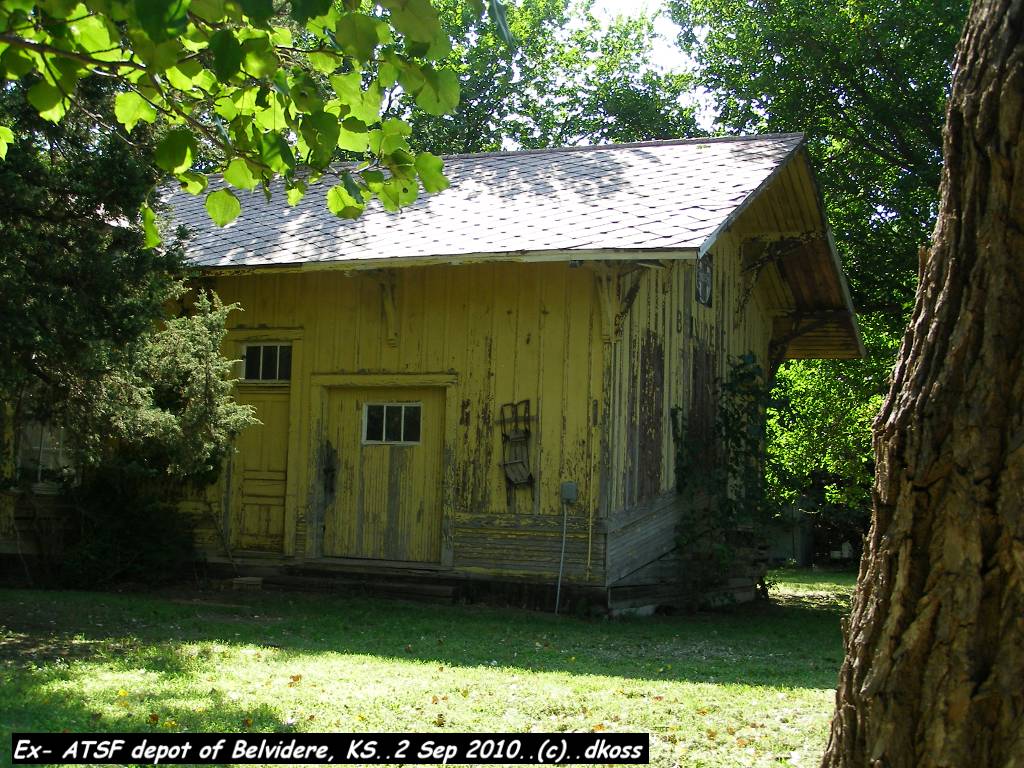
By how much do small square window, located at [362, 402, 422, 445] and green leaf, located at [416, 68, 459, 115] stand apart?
332 inches

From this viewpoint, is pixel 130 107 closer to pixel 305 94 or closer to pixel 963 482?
pixel 305 94

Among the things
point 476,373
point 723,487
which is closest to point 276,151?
point 476,373

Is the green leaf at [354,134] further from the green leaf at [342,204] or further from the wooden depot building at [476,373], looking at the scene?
the wooden depot building at [476,373]

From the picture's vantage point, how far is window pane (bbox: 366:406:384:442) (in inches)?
480

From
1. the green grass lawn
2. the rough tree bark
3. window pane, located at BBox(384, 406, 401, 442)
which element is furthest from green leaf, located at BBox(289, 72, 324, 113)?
window pane, located at BBox(384, 406, 401, 442)

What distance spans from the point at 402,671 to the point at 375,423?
5172 millimetres

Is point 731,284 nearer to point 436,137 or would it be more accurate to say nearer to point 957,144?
point 957,144

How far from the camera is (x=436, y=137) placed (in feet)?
103

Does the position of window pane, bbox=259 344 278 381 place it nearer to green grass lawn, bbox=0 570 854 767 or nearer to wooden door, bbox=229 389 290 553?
wooden door, bbox=229 389 290 553

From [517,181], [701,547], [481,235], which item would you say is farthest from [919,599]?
[517,181]

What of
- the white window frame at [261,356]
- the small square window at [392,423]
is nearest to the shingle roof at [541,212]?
the white window frame at [261,356]

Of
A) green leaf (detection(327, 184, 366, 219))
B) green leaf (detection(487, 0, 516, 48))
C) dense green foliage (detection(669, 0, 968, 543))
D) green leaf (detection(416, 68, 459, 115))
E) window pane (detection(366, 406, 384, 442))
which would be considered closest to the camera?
green leaf (detection(487, 0, 516, 48))

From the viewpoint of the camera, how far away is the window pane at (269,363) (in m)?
12.6


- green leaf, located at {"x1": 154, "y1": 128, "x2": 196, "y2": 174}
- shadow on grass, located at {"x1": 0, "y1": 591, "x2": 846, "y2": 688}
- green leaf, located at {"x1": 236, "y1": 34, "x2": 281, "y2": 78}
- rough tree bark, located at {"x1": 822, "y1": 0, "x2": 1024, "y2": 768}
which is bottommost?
shadow on grass, located at {"x1": 0, "y1": 591, "x2": 846, "y2": 688}
